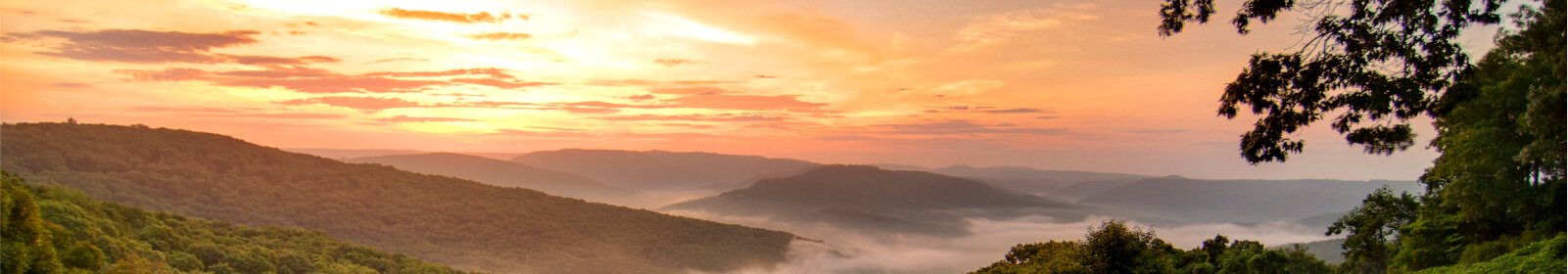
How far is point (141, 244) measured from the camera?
59406mm

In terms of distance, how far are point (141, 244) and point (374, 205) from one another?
354 feet

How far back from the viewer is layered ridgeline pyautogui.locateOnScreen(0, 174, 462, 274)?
23.5 m

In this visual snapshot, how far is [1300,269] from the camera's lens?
45938mm

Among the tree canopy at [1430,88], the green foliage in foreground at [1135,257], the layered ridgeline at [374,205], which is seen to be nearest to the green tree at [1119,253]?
the green foliage in foreground at [1135,257]

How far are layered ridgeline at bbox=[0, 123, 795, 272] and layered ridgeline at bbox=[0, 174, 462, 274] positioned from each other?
5564 cm

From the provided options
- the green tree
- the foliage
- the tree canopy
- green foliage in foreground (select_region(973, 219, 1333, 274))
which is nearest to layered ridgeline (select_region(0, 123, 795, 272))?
green foliage in foreground (select_region(973, 219, 1333, 274))

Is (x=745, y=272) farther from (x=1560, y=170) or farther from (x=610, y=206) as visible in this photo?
(x=1560, y=170)

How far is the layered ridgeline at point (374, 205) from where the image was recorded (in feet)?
447

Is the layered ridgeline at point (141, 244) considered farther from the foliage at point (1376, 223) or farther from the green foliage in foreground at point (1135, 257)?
the foliage at point (1376, 223)

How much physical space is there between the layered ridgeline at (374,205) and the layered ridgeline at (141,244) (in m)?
55.6

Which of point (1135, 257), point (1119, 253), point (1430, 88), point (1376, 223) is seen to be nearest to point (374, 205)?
point (1119, 253)

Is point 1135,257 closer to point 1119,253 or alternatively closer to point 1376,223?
point 1119,253

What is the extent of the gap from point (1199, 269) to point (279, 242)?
9521 centimetres

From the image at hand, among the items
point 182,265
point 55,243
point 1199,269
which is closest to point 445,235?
point 182,265
